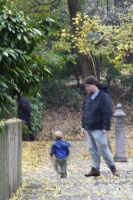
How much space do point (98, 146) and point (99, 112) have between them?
2.11 feet

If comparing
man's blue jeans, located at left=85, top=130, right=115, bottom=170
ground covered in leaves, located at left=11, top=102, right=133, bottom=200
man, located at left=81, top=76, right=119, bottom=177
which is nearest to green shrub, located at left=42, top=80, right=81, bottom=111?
ground covered in leaves, located at left=11, top=102, right=133, bottom=200

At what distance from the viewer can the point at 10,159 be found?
806cm

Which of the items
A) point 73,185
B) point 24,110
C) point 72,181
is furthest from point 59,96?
point 73,185

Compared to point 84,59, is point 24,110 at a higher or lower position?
lower

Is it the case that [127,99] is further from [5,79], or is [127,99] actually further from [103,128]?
[5,79]

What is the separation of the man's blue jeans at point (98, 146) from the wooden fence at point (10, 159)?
1.51m

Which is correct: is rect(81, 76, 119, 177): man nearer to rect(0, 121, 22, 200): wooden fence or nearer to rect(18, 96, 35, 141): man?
rect(0, 121, 22, 200): wooden fence

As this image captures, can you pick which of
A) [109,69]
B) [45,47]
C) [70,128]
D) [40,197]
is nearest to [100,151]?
[40,197]

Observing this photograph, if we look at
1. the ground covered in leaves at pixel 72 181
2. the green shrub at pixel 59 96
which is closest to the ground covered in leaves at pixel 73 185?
the ground covered in leaves at pixel 72 181

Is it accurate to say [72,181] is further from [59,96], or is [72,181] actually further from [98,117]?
[59,96]

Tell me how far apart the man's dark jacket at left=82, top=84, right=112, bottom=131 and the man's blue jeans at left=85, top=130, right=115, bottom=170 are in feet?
0.43

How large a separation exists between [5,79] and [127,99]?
22716 millimetres

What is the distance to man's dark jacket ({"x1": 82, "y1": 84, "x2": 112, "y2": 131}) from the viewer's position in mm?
9508

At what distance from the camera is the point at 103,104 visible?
31.6 feet
